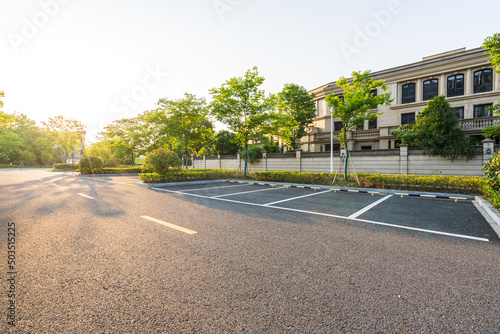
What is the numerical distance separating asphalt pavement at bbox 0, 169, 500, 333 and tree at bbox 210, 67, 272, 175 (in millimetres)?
12247

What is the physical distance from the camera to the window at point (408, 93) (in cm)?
2466

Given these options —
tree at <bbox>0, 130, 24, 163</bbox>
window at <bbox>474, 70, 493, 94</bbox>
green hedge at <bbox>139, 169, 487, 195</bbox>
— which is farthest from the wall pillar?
tree at <bbox>0, 130, 24, 163</bbox>

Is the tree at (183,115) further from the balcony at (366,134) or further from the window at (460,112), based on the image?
the window at (460,112)

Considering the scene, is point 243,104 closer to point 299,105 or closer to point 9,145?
point 299,105

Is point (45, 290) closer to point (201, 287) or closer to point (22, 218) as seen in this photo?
point (201, 287)

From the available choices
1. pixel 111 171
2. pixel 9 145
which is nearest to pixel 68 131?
pixel 9 145

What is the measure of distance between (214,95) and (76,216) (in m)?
13.0

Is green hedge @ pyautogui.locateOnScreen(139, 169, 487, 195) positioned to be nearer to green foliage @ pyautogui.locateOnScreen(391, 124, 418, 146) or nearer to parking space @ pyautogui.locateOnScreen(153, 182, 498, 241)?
parking space @ pyautogui.locateOnScreen(153, 182, 498, 241)

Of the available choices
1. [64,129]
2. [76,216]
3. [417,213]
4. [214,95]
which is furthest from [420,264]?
[64,129]

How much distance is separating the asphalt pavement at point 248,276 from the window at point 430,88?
2450 cm

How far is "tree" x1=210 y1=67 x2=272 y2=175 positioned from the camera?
53.5 feet

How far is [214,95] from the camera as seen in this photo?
17.0 meters

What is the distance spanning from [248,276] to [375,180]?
11.6 m

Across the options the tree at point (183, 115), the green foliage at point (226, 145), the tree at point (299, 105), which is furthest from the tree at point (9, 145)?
the tree at point (299, 105)
